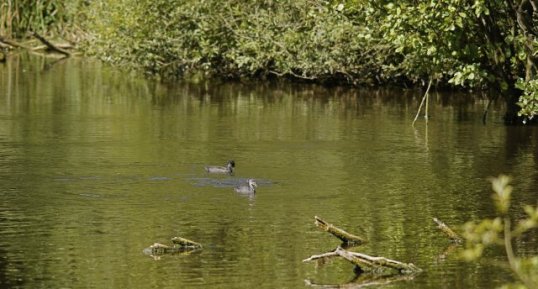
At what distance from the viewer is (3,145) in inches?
1123

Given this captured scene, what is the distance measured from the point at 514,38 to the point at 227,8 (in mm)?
18787

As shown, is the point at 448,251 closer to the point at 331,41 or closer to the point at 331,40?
the point at 331,40

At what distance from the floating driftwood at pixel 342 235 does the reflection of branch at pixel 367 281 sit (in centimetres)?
139

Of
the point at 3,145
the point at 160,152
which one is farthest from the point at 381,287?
the point at 3,145

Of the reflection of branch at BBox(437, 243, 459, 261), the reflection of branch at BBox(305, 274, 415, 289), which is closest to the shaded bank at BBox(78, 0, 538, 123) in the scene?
the reflection of branch at BBox(437, 243, 459, 261)

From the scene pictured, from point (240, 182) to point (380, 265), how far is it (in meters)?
7.12

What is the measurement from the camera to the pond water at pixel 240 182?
1611 cm

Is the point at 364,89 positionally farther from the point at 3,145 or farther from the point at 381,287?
the point at 381,287

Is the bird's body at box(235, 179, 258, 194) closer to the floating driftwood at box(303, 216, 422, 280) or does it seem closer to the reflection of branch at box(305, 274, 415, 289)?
the floating driftwood at box(303, 216, 422, 280)

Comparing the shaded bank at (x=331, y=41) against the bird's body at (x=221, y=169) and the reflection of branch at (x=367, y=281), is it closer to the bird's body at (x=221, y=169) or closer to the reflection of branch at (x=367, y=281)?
the bird's body at (x=221, y=169)

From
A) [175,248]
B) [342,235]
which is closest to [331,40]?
[342,235]

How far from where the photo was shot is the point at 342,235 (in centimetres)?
1738

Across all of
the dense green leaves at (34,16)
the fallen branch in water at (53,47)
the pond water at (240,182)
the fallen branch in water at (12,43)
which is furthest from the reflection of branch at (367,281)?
the fallen branch in water at (12,43)

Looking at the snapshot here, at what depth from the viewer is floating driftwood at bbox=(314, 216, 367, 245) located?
55.6 feet
